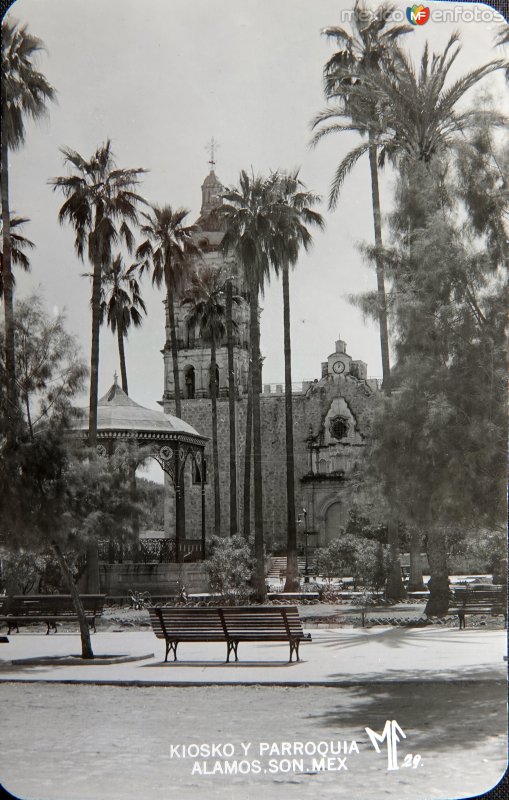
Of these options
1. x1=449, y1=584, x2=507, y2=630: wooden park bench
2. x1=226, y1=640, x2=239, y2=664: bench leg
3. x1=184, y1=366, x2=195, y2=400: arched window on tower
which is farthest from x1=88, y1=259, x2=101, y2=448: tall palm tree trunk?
x1=184, y1=366, x2=195, y2=400: arched window on tower

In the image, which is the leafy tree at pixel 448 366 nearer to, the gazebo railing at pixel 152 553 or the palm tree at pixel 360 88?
the palm tree at pixel 360 88

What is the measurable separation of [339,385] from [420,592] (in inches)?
890

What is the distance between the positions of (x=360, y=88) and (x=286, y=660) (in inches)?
264

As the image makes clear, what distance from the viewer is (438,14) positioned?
6.35 meters

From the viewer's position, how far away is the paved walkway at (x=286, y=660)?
342 inches

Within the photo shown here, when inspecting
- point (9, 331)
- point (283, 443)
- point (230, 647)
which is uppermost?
point (283, 443)

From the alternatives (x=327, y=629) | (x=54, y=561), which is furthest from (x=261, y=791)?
(x=54, y=561)

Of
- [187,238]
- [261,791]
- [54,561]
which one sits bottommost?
[261,791]

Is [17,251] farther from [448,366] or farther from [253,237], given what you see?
[253,237]

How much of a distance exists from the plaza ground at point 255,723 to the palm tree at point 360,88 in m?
2.88

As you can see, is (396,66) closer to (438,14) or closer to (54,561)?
(438,14)

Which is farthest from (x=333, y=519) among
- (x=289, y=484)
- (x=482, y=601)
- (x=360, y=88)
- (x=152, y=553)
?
(x=360, y=88)

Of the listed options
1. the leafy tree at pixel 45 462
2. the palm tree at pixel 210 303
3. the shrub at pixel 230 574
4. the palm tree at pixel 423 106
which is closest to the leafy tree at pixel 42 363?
the leafy tree at pixel 45 462

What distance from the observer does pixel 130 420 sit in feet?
69.5
